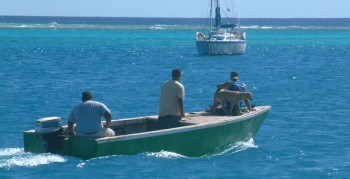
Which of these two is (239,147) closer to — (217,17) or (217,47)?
(217,47)

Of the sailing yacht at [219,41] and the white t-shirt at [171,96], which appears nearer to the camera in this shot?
the white t-shirt at [171,96]

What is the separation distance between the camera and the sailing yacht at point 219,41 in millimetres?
62062

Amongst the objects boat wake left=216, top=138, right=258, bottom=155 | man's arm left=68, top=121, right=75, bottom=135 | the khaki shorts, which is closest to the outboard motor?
man's arm left=68, top=121, right=75, bottom=135

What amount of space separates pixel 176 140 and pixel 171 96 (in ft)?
3.17

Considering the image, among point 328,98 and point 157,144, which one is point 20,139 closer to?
point 157,144

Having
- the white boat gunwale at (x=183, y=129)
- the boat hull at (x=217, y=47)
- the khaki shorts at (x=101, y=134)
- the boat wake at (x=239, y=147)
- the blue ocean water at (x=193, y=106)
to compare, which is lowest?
the boat hull at (x=217, y=47)

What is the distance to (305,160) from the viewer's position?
17.8 metres

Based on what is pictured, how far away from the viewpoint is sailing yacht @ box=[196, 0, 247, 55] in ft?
204

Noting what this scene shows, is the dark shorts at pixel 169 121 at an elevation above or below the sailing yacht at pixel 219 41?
above

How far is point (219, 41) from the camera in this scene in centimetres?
6225

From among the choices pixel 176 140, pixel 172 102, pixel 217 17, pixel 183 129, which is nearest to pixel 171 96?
pixel 172 102

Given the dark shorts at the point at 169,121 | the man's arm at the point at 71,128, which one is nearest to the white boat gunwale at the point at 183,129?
the dark shorts at the point at 169,121

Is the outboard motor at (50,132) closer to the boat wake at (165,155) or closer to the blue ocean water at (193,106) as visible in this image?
the blue ocean water at (193,106)

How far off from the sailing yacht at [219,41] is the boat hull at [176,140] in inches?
1706
